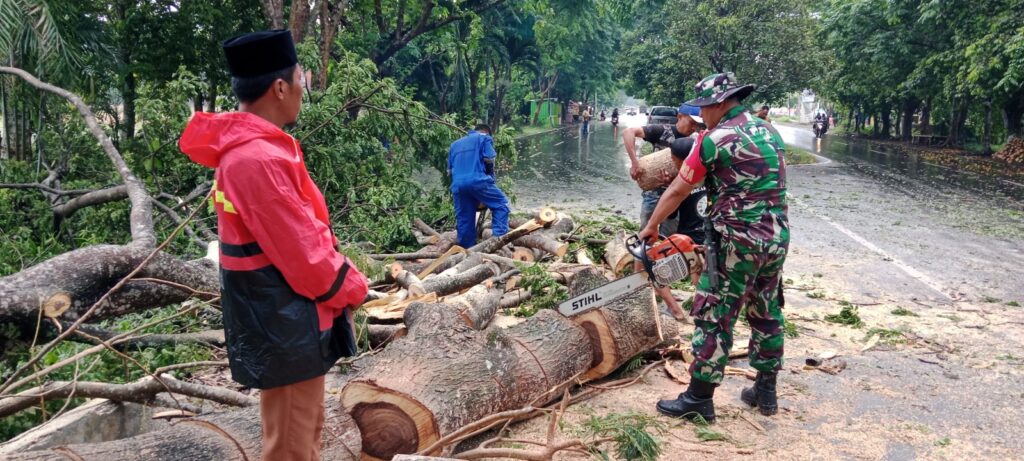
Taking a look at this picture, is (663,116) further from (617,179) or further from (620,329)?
(620,329)

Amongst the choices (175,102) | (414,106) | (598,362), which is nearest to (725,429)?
(598,362)

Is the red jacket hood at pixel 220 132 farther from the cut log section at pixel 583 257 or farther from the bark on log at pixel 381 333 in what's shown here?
the cut log section at pixel 583 257

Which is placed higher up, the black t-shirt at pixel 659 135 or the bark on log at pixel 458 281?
the black t-shirt at pixel 659 135

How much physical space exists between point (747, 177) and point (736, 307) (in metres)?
0.69

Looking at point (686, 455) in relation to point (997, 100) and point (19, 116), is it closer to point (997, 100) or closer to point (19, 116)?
point (19, 116)

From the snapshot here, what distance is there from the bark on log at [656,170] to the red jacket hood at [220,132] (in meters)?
3.87

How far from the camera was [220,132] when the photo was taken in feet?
6.72

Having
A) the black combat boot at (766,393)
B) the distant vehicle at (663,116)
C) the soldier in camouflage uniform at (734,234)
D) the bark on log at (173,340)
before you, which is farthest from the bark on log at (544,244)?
the distant vehicle at (663,116)

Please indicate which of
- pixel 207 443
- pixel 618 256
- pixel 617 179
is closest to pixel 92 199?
pixel 207 443

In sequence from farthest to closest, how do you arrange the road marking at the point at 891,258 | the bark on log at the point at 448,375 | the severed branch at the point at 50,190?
the road marking at the point at 891,258 < the severed branch at the point at 50,190 < the bark on log at the point at 448,375

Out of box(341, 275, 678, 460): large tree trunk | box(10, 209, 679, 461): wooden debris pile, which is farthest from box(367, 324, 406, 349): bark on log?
box(341, 275, 678, 460): large tree trunk

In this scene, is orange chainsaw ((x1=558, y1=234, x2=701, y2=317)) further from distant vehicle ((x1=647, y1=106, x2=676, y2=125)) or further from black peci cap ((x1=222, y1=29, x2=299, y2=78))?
distant vehicle ((x1=647, y1=106, x2=676, y2=125))

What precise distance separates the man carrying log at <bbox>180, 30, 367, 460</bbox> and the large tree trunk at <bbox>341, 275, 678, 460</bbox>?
762 mm

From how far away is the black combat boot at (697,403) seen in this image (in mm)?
3604
